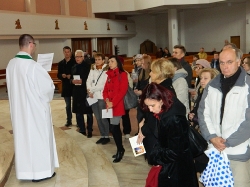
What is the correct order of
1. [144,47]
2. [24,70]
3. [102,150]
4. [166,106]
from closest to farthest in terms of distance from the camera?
[166,106] → [24,70] → [102,150] → [144,47]

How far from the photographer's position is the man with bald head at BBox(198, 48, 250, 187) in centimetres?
257

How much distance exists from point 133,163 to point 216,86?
226 centimetres

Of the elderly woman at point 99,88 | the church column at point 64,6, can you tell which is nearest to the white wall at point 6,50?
the church column at point 64,6

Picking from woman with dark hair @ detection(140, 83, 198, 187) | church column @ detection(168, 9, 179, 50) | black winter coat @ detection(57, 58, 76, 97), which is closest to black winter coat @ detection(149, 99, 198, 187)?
woman with dark hair @ detection(140, 83, 198, 187)

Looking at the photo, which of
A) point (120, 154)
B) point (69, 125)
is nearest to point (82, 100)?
point (69, 125)

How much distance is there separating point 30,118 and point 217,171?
1.90m

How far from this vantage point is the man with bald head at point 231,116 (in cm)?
257

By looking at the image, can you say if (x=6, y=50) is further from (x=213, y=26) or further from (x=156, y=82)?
(x=213, y=26)

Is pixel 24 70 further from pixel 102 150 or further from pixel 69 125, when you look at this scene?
pixel 69 125

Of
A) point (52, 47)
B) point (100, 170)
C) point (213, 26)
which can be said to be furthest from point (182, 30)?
point (100, 170)

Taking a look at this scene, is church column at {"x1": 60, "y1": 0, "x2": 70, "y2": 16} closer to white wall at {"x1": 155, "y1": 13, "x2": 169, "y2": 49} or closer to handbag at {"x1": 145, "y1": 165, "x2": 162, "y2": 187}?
white wall at {"x1": 155, "y1": 13, "x2": 169, "y2": 49}

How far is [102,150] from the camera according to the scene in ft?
16.8

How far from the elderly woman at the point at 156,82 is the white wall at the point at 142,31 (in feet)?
69.9

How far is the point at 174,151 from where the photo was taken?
2.31 meters
